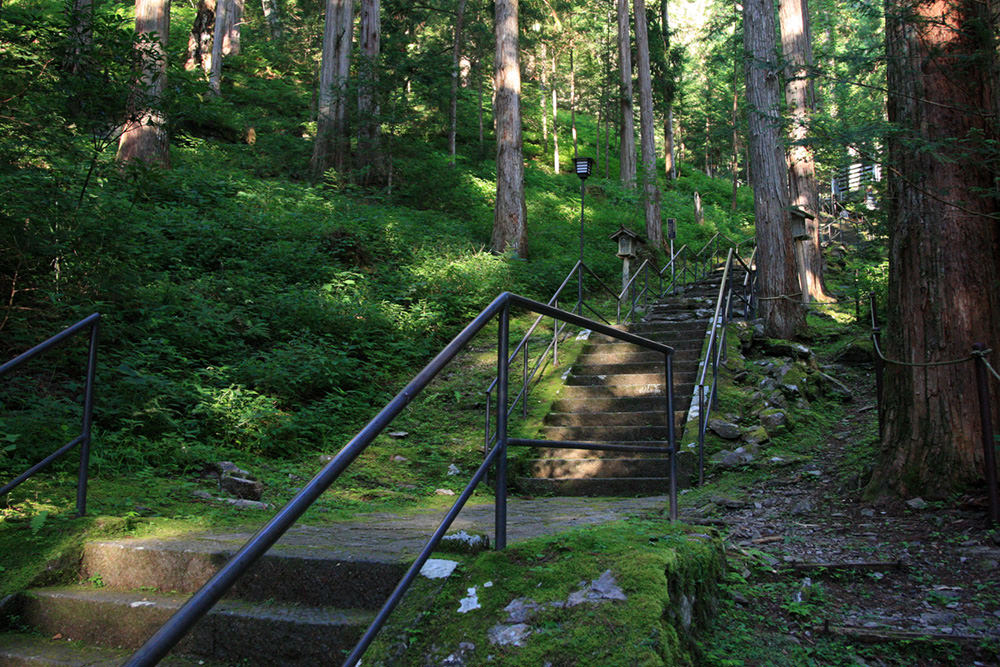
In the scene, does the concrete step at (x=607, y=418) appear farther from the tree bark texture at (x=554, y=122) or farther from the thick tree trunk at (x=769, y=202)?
the tree bark texture at (x=554, y=122)

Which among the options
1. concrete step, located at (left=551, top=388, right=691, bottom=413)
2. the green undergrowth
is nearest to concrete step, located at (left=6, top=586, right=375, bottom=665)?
the green undergrowth

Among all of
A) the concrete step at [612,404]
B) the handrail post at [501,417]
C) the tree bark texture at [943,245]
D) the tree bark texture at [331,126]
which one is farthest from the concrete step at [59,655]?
the tree bark texture at [331,126]

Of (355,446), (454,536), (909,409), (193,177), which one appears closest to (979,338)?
(909,409)

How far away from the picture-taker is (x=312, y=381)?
7.53m

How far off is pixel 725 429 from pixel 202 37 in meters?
22.5

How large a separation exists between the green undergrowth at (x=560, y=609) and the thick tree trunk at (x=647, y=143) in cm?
1675

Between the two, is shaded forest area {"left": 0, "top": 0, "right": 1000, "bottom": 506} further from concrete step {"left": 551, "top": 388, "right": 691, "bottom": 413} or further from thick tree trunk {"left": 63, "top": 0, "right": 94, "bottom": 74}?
concrete step {"left": 551, "top": 388, "right": 691, "bottom": 413}

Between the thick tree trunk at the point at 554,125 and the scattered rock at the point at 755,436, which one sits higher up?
the thick tree trunk at the point at 554,125

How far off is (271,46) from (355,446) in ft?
99.3

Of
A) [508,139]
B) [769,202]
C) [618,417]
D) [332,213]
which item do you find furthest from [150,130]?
[769,202]

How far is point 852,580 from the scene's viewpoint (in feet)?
11.6

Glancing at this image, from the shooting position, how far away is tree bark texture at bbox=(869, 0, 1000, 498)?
448 centimetres

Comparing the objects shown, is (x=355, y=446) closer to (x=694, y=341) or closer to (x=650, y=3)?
(x=694, y=341)

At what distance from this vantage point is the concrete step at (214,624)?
7.15ft
